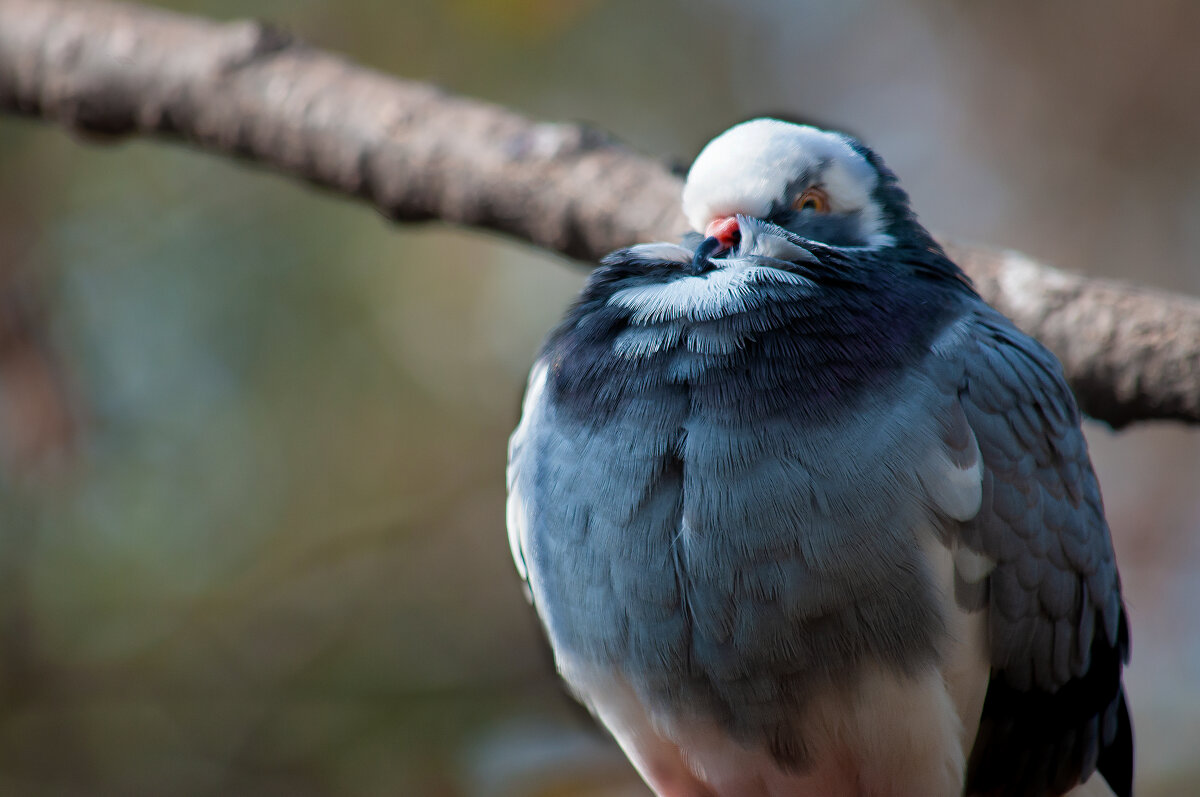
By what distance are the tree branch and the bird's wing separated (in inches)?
18.5

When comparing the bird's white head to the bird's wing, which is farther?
the bird's white head

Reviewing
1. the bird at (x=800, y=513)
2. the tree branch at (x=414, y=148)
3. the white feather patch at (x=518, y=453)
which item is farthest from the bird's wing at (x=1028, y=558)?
the white feather patch at (x=518, y=453)

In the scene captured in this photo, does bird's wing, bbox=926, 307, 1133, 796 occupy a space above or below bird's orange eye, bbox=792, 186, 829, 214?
below

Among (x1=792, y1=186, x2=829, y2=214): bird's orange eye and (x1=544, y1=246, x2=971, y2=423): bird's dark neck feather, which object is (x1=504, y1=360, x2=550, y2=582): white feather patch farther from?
(x1=792, y1=186, x2=829, y2=214): bird's orange eye

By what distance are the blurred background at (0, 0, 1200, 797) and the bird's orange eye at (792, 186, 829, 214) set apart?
256 centimetres

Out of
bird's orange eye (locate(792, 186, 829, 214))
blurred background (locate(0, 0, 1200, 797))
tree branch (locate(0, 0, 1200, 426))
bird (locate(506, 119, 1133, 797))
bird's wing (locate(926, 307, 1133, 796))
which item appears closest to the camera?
bird (locate(506, 119, 1133, 797))

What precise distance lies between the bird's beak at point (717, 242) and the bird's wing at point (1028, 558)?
15.6 inches

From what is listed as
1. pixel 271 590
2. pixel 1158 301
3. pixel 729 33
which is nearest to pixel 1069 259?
pixel 729 33

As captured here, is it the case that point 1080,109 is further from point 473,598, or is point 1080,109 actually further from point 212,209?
point 212,209

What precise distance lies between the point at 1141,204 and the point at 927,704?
14.6 feet

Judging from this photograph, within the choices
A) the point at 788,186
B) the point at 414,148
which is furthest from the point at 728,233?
the point at 414,148

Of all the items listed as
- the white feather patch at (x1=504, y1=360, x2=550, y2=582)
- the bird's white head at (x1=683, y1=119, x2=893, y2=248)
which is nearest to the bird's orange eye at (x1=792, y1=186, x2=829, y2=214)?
the bird's white head at (x1=683, y1=119, x2=893, y2=248)

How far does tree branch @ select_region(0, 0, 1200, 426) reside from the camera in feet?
7.85

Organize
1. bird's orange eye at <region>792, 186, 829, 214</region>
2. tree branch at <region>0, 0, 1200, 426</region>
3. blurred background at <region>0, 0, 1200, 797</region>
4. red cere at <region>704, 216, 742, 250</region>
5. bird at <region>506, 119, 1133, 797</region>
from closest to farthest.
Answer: bird at <region>506, 119, 1133, 797</region>
red cere at <region>704, 216, 742, 250</region>
bird's orange eye at <region>792, 186, 829, 214</region>
tree branch at <region>0, 0, 1200, 426</region>
blurred background at <region>0, 0, 1200, 797</region>
